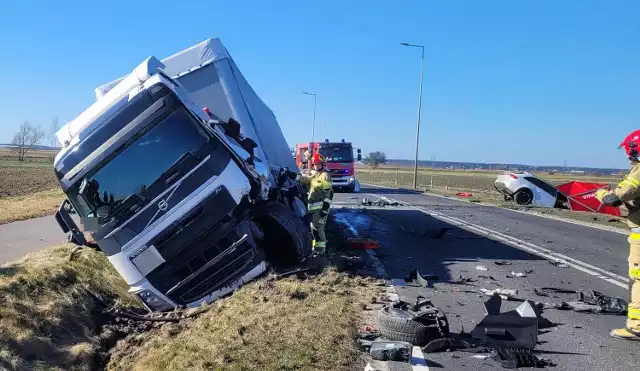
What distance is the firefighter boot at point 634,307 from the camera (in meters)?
4.87

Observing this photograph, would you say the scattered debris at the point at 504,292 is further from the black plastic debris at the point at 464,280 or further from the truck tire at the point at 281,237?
the truck tire at the point at 281,237

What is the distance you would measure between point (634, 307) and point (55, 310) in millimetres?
5541

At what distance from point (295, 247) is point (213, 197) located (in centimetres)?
158

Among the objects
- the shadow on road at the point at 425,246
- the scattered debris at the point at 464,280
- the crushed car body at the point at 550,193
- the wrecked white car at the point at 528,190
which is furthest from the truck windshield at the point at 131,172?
the wrecked white car at the point at 528,190

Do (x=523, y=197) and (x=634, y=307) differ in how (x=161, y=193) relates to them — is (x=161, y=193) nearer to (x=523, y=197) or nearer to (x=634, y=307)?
(x=634, y=307)

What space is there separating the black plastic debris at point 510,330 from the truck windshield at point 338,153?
2249cm

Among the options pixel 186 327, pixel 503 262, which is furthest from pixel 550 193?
pixel 186 327

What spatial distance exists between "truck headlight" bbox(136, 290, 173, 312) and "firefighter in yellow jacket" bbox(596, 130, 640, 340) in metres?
4.37

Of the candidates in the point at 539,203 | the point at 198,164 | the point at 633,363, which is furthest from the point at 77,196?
the point at 539,203

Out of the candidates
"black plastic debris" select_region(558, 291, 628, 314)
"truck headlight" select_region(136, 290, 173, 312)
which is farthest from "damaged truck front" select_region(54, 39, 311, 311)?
"black plastic debris" select_region(558, 291, 628, 314)

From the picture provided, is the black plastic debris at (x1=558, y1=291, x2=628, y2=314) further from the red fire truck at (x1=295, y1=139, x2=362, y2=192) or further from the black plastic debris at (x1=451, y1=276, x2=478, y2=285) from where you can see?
the red fire truck at (x1=295, y1=139, x2=362, y2=192)

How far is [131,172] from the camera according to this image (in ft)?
20.6

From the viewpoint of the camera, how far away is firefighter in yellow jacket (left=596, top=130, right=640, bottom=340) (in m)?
4.91

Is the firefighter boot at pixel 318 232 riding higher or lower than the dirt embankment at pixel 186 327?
higher
